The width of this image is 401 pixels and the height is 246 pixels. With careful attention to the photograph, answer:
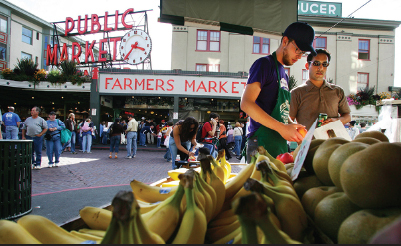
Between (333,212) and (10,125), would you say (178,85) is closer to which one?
(10,125)

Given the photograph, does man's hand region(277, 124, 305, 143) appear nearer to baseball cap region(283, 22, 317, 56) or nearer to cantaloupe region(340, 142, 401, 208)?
baseball cap region(283, 22, 317, 56)

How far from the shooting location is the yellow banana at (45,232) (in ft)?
2.49

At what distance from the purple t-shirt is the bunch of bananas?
1.10 metres

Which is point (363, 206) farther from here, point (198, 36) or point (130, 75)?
point (198, 36)

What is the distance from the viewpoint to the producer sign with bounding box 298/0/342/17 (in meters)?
20.7

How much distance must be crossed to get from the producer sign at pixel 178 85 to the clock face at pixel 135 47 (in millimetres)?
1661

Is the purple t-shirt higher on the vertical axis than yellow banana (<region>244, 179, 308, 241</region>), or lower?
higher

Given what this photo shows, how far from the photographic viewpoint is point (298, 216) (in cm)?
80

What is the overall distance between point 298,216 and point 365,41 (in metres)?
25.2

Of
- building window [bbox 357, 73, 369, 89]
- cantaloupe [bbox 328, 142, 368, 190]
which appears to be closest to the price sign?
cantaloupe [bbox 328, 142, 368, 190]

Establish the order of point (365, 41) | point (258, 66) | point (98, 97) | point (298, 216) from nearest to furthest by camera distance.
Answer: point (298, 216) → point (258, 66) → point (98, 97) → point (365, 41)

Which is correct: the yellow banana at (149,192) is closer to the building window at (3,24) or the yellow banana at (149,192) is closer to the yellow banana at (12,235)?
the yellow banana at (12,235)

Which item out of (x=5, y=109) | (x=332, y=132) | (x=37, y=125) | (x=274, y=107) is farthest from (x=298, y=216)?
(x=5, y=109)

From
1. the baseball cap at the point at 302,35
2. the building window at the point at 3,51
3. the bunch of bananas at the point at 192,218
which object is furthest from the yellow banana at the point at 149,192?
the building window at the point at 3,51
